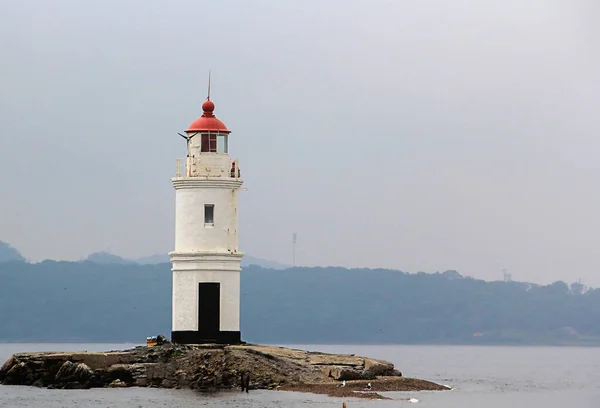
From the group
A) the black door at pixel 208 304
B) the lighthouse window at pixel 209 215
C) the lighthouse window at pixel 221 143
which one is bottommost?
the black door at pixel 208 304

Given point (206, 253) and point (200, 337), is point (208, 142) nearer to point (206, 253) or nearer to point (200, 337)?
point (206, 253)

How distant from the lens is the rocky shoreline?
48250 mm

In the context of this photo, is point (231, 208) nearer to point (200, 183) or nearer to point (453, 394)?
point (200, 183)

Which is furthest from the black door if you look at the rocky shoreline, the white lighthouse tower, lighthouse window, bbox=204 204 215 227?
lighthouse window, bbox=204 204 215 227

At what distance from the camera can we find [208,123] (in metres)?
51.9

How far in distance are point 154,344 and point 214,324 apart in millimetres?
2289

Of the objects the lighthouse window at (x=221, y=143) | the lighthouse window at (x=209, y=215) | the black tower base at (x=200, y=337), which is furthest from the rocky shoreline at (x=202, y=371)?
the lighthouse window at (x=221, y=143)

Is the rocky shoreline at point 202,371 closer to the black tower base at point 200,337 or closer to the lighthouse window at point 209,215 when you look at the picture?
the black tower base at point 200,337

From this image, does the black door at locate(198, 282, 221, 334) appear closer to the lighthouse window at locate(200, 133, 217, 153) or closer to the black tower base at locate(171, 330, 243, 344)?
the black tower base at locate(171, 330, 243, 344)

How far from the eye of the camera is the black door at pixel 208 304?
5094 cm

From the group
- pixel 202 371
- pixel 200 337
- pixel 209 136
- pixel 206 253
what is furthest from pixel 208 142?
pixel 202 371

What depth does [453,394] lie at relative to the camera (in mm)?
52500

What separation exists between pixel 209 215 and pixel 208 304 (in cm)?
316

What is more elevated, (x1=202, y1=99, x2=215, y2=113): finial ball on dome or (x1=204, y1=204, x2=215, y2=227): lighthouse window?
(x1=202, y1=99, x2=215, y2=113): finial ball on dome
